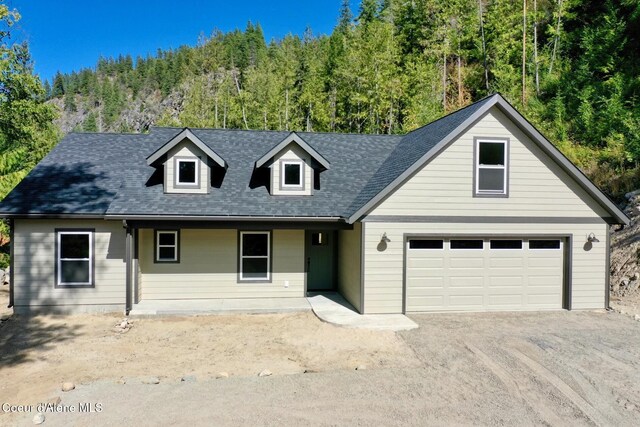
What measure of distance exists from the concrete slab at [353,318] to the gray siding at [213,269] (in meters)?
1.34

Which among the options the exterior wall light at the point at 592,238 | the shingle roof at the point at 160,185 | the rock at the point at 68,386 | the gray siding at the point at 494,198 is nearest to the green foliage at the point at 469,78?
the exterior wall light at the point at 592,238

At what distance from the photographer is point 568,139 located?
24188mm

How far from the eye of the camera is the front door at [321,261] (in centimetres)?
1455

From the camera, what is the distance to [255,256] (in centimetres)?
1331

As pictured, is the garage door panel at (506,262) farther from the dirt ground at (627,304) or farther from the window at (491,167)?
the dirt ground at (627,304)

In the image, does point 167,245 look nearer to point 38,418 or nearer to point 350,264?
point 350,264

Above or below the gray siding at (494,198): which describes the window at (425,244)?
below

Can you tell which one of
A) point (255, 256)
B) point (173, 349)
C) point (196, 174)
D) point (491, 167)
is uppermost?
point (491, 167)

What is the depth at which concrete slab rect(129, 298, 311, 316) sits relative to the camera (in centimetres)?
1155

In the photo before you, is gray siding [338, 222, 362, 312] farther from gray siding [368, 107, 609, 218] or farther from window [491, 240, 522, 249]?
window [491, 240, 522, 249]

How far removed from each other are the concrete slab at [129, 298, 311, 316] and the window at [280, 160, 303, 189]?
12.4 ft

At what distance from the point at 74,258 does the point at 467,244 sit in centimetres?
1153

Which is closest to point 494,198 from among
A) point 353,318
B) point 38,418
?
point 353,318

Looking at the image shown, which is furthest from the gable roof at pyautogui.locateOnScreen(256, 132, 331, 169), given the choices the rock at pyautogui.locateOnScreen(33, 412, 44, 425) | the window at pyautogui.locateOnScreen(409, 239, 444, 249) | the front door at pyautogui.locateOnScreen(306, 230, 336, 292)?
the rock at pyautogui.locateOnScreen(33, 412, 44, 425)
